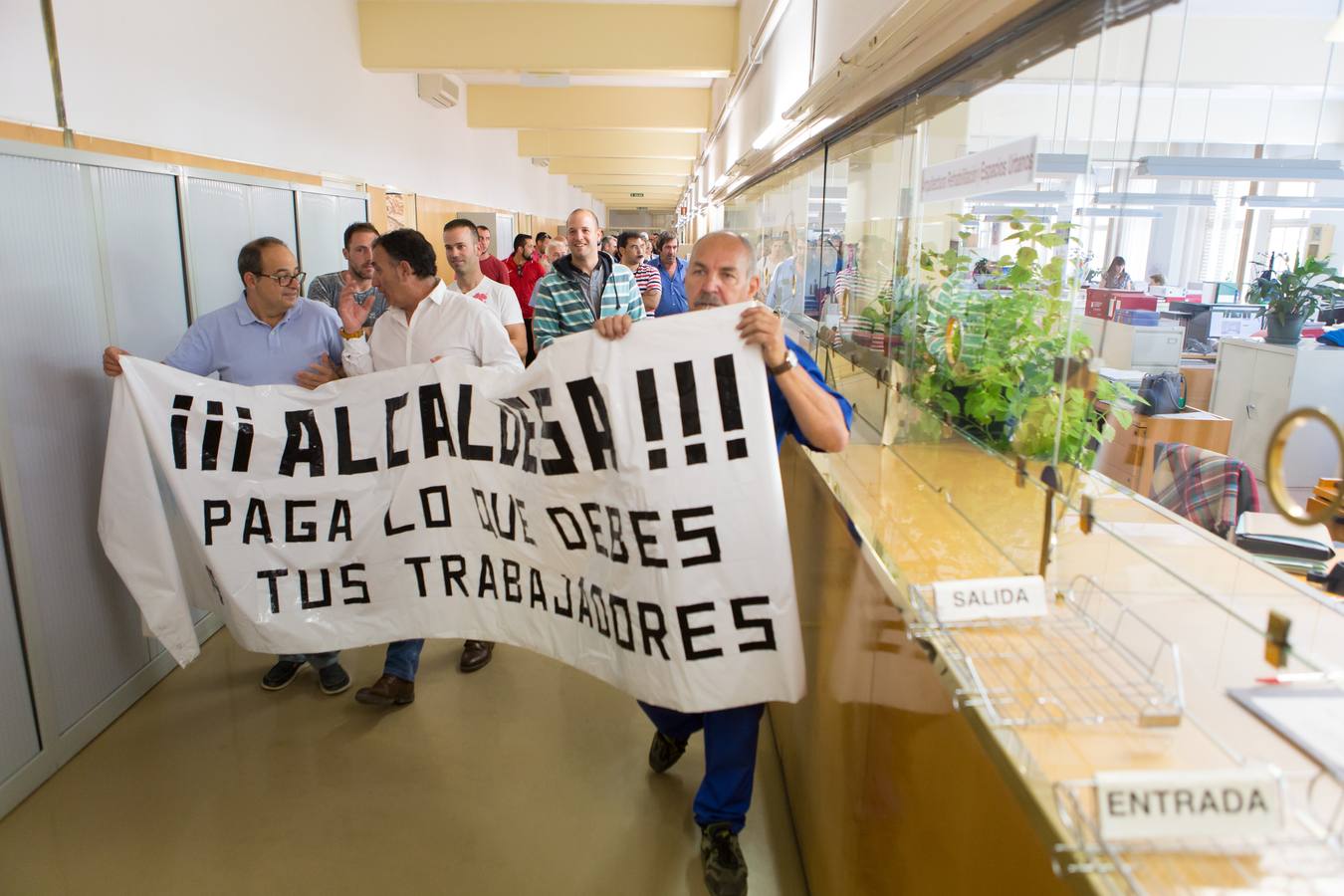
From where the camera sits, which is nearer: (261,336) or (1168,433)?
(261,336)

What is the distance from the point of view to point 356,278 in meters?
4.23

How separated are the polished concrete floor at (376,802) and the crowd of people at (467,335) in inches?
5.9

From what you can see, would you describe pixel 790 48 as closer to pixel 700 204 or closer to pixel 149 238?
pixel 149 238

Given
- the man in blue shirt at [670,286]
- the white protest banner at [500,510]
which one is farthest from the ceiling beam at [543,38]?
the white protest banner at [500,510]

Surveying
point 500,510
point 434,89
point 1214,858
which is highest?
point 434,89

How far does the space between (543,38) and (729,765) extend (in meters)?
7.05

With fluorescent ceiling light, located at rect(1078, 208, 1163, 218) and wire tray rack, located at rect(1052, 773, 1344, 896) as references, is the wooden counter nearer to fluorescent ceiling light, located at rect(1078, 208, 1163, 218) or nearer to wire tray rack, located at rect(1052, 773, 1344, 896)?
wire tray rack, located at rect(1052, 773, 1344, 896)

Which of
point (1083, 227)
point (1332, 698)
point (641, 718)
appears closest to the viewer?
point (1332, 698)

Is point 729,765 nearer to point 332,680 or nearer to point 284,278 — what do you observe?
point 332,680

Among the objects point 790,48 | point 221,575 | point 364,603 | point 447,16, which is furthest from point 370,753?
point 447,16

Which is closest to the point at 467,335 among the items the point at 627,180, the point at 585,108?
the point at 585,108

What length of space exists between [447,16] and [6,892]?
7081 millimetres

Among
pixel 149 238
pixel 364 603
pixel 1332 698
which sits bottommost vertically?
pixel 364 603

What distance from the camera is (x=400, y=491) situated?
8.81 ft
